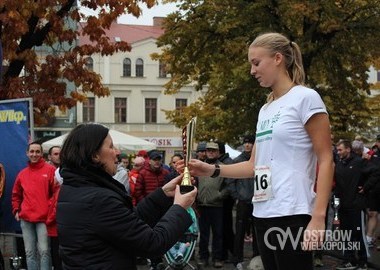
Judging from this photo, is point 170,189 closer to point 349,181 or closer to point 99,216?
point 99,216

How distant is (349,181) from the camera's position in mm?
9586

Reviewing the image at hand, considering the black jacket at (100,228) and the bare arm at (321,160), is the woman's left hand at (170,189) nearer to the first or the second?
the black jacket at (100,228)

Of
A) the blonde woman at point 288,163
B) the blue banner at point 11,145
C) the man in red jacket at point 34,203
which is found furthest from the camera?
the blue banner at point 11,145

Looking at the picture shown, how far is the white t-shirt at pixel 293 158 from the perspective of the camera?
3.17 meters

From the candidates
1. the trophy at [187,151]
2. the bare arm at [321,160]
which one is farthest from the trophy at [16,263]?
the bare arm at [321,160]

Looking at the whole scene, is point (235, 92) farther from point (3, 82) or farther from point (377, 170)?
point (377, 170)

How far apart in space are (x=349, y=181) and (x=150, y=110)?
155ft

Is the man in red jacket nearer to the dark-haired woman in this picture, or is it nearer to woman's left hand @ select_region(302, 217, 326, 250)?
the dark-haired woman

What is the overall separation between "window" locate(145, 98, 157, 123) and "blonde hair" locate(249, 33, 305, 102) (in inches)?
2068

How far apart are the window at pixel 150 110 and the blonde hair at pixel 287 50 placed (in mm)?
52533

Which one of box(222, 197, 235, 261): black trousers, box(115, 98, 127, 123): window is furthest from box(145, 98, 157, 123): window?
box(222, 197, 235, 261): black trousers

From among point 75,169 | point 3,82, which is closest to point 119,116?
point 3,82

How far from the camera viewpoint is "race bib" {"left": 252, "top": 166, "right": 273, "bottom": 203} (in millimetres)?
3268

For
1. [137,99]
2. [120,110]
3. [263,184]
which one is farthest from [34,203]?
[137,99]
